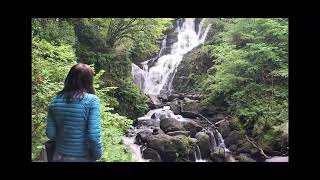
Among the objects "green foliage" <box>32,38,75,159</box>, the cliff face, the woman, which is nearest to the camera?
the woman

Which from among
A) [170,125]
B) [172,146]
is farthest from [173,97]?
Answer: [172,146]

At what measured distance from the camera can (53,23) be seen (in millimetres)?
4691

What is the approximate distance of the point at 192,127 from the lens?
15.9ft

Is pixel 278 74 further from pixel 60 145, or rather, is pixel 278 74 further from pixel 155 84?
pixel 60 145

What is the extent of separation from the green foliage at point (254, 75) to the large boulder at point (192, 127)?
34cm

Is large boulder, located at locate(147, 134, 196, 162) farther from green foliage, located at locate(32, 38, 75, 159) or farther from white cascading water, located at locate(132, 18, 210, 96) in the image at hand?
green foliage, located at locate(32, 38, 75, 159)

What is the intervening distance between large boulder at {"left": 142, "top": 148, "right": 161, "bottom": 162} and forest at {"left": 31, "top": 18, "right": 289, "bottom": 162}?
0.5 inches

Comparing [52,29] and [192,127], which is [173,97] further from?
[52,29]

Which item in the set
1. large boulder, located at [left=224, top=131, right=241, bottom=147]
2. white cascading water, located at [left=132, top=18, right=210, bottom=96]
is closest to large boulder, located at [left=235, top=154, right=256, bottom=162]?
large boulder, located at [left=224, top=131, right=241, bottom=147]

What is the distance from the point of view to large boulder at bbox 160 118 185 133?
4820 mm
